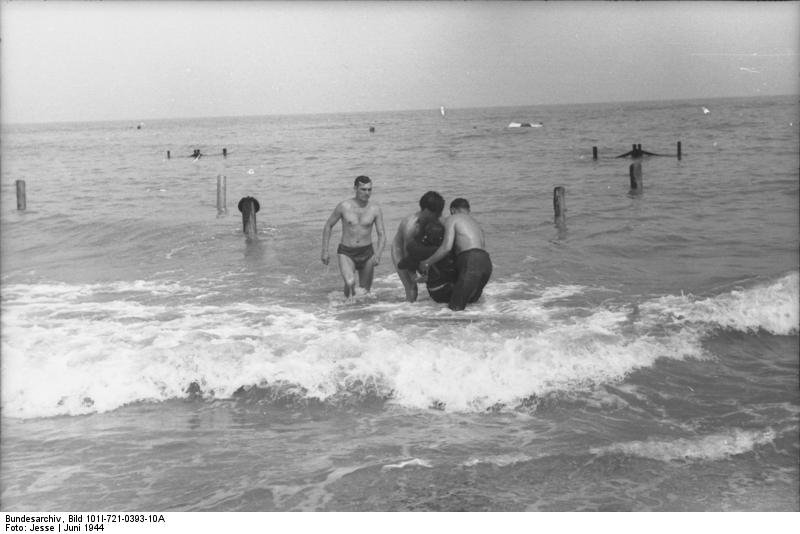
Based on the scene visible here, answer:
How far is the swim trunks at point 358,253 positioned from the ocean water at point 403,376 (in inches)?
24.0

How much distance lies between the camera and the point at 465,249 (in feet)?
29.0

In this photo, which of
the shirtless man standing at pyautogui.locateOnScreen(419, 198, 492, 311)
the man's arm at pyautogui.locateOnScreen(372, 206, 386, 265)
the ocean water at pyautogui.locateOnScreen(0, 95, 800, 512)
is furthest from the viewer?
the man's arm at pyautogui.locateOnScreen(372, 206, 386, 265)

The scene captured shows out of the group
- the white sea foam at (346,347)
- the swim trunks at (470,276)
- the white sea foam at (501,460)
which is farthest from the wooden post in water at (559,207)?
the white sea foam at (501,460)

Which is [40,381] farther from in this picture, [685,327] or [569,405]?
[685,327]

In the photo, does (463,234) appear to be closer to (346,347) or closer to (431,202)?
(431,202)

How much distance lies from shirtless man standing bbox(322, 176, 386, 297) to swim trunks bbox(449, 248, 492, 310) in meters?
1.07

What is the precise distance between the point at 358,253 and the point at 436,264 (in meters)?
1.20

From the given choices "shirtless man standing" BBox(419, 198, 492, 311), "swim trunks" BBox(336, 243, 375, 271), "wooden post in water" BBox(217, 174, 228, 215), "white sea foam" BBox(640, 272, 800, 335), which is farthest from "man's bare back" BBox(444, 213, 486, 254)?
"wooden post in water" BBox(217, 174, 228, 215)

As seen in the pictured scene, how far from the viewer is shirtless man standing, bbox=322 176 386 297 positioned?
9.53 meters

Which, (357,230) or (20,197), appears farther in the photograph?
(20,197)

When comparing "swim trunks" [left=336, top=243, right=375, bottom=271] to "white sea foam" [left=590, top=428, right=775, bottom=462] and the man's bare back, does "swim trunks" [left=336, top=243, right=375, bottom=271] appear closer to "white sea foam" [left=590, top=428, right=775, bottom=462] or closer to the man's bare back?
the man's bare back

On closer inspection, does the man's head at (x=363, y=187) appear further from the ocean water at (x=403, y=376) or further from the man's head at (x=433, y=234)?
the ocean water at (x=403, y=376)

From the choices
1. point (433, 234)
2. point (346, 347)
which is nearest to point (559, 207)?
point (433, 234)

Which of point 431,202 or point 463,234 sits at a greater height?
point 431,202
